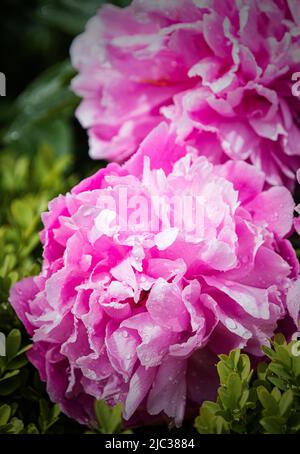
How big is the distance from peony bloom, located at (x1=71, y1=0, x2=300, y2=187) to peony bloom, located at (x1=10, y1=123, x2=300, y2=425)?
0.08m

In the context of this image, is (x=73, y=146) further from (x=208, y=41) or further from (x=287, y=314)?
(x=287, y=314)

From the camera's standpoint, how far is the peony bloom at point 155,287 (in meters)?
0.70

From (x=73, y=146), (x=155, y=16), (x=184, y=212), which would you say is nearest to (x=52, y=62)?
(x=73, y=146)

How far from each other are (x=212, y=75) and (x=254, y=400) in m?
0.37

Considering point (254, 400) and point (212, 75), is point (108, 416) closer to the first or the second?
point (254, 400)

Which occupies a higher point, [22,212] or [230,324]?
[230,324]

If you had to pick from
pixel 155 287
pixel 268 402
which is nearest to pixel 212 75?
pixel 155 287

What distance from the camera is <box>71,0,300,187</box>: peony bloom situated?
0.80m

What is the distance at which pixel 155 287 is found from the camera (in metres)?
0.69

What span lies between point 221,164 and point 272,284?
174 mm

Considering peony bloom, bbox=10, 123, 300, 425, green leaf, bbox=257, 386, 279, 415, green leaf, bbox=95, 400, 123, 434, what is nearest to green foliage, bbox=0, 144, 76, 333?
peony bloom, bbox=10, 123, 300, 425

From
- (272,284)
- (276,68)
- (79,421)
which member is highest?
(276,68)

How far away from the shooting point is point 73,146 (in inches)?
66.2
